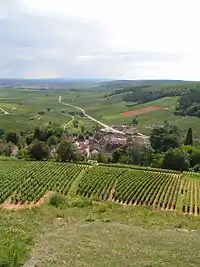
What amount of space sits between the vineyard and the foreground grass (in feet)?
45.9

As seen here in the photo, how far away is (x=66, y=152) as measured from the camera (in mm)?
93438

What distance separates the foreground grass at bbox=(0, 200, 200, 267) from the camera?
23141mm

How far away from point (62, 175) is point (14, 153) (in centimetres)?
4688

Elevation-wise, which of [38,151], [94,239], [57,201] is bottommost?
[38,151]

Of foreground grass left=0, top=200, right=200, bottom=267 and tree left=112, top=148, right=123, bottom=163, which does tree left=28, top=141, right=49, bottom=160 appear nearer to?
tree left=112, top=148, right=123, bottom=163

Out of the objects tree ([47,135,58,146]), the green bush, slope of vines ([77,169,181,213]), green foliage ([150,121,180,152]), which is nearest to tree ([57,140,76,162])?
slope of vines ([77,169,181,213])

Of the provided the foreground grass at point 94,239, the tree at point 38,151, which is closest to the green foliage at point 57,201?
the foreground grass at point 94,239

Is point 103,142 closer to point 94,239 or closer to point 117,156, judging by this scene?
point 117,156

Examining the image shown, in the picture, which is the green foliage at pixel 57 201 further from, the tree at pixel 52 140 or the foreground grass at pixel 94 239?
the tree at pixel 52 140

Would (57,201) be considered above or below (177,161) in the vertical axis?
above

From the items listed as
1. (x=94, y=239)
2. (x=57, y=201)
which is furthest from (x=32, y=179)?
(x=94, y=239)

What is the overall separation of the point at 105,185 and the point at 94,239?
36345mm

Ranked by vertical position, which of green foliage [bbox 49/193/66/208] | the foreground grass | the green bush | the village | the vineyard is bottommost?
the village

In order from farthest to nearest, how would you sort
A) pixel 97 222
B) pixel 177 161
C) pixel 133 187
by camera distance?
pixel 177 161 < pixel 133 187 < pixel 97 222
